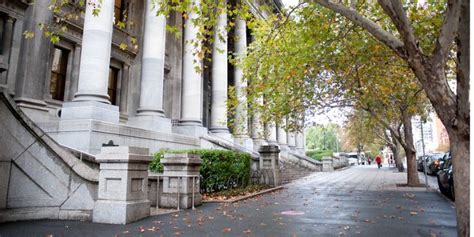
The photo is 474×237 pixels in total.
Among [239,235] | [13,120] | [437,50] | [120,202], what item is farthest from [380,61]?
[13,120]

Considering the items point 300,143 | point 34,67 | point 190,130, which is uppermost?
point 34,67

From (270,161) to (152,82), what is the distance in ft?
22.6

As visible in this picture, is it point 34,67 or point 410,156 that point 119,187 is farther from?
point 410,156

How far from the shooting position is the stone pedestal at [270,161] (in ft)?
56.2

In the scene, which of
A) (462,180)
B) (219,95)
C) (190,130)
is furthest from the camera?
(219,95)

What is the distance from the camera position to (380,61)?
1303 centimetres

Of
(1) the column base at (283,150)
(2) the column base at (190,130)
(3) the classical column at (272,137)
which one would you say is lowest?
(1) the column base at (283,150)

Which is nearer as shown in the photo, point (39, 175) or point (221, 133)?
point (39, 175)

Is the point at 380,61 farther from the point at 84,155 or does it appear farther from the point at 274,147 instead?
the point at 84,155

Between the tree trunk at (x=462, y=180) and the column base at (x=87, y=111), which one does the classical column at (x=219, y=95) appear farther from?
the tree trunk at (x=462, y=180)

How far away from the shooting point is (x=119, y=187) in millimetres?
7246

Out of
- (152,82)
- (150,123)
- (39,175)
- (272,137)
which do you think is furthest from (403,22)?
(272,137)

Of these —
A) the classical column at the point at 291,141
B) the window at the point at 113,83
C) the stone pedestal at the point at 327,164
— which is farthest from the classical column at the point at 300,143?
the window at the point at 113,83

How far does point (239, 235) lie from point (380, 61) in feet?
31.1
